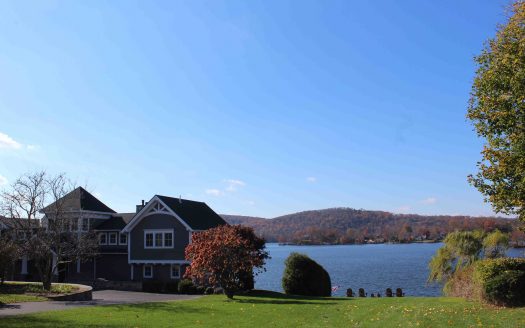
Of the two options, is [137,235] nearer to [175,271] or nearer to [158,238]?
[158,238]

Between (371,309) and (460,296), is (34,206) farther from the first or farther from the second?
(460,296)

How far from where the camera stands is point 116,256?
47719mm

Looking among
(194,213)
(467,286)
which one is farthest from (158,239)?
(467,286)

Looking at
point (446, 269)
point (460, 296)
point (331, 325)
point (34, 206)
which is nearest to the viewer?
point (331, 325)

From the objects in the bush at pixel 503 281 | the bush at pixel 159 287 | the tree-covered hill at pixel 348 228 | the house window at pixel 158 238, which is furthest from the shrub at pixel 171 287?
the tree-covered hill at pixel 348 228

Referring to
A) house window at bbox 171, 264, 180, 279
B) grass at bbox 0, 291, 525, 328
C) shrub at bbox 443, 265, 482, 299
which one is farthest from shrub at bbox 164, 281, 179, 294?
shrub at bbox 443, 265, 482, 299

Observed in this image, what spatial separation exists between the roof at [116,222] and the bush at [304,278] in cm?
2031

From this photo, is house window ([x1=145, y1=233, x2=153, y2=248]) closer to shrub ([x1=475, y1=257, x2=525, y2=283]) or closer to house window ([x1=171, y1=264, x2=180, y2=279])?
house window ([x1=171, y1=264, x2=180, y2=279])

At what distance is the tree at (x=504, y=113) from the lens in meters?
15.9

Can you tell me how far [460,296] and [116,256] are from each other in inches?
1267

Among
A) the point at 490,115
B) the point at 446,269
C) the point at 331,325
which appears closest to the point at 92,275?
the point at 446,269

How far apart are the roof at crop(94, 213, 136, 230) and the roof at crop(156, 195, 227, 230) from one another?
668cm

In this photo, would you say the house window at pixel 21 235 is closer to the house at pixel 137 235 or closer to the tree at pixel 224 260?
the house at pixel 137 235

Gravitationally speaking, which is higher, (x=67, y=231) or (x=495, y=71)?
(x=495, y=71)
